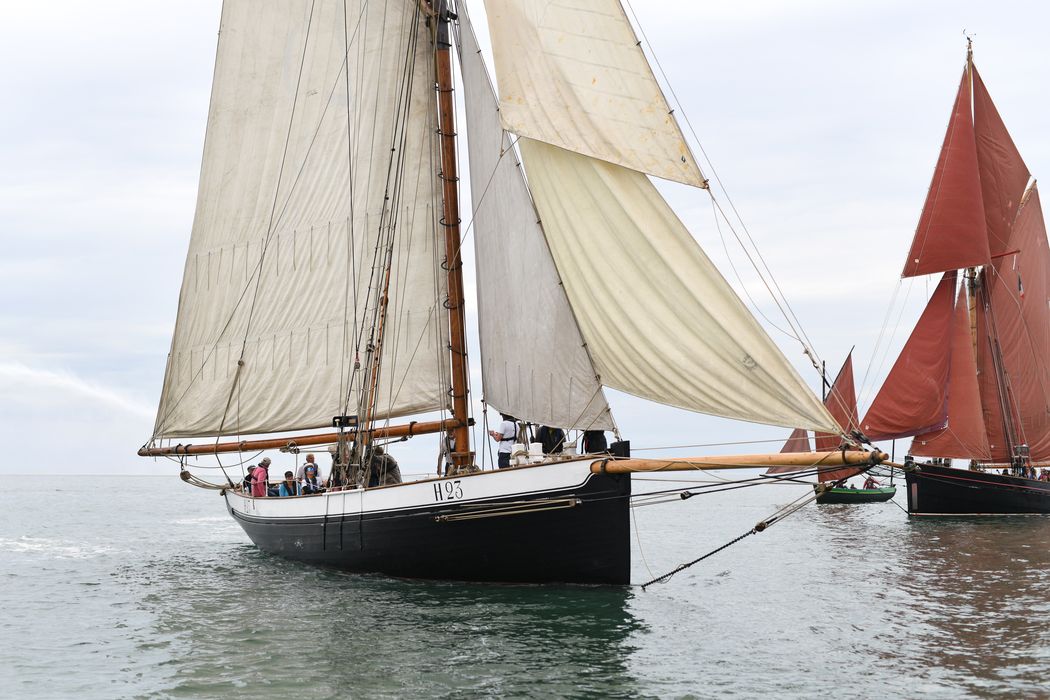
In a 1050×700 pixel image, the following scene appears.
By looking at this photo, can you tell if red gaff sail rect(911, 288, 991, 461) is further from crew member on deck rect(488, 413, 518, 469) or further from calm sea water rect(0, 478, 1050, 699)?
crew member on deck rect(488, 413, 518, 469)

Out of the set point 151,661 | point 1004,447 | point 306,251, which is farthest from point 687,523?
point 151,661

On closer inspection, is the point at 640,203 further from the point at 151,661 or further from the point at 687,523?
the point at 687,523

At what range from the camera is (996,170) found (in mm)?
47500

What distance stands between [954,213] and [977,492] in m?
12.6

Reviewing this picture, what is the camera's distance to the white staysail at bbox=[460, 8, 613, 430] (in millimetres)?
18391

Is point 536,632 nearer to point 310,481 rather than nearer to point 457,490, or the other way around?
point 457,490

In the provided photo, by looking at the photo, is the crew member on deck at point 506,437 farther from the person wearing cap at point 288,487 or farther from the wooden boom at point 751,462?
the person wearing cap at point 288,487

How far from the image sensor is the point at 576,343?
18234 millimetres

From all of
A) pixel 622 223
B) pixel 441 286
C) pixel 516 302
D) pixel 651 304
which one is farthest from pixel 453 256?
pixel 651 304

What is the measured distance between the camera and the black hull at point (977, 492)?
4409 cm

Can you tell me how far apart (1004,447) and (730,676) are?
37.0m

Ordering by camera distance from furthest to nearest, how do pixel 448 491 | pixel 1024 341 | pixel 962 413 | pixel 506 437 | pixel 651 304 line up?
pixel 1024 341
pixel 962 413
pixel 506 437
pixel 448 491
pixel 651 304

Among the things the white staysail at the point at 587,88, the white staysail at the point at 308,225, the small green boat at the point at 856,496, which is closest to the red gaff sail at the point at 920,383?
→ the small green boat at the point at 856,496

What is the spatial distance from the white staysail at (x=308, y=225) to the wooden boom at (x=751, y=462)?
20.8 ft
